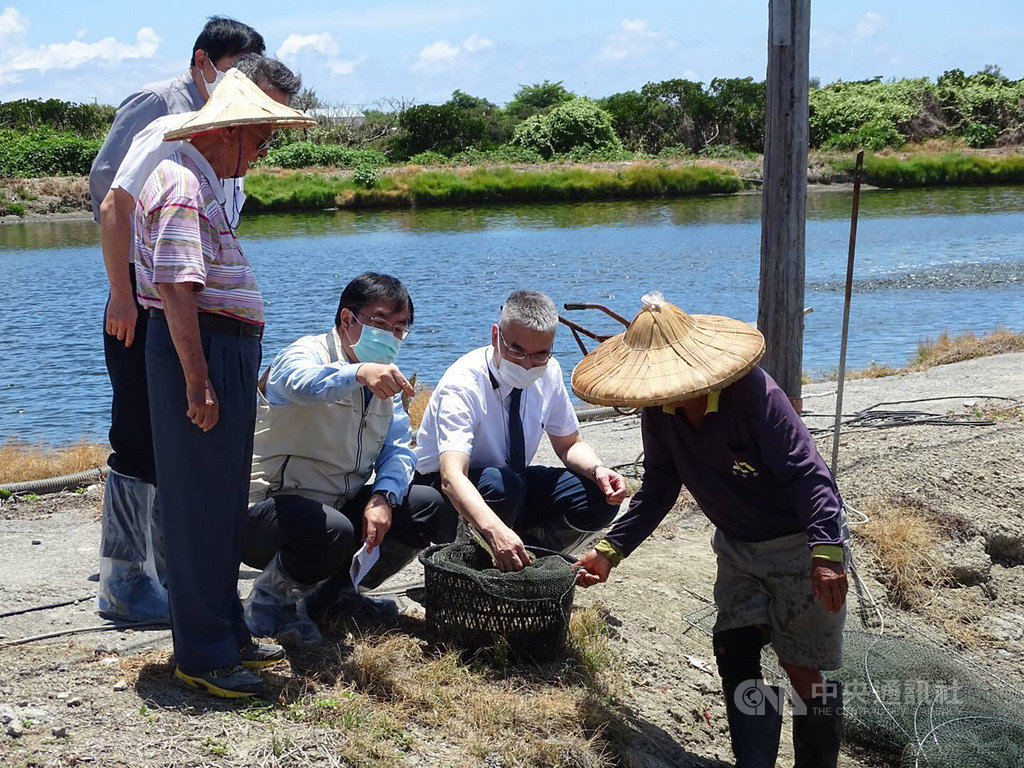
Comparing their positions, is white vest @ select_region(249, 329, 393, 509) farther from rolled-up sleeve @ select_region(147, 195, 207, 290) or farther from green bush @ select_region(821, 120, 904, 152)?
green bush @ select_region(821, 120, 904, 152)

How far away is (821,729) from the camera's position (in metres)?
3.34

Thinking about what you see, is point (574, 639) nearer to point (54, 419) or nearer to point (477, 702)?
point (477, 702)

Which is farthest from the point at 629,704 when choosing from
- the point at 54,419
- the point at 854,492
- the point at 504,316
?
Answer: the point at 54,419

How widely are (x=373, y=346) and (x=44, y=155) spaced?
4081 centimetres

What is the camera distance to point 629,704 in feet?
12.7

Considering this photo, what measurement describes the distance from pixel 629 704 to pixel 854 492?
8.84ft

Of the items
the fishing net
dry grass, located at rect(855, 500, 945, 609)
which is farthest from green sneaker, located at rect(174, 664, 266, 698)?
dry grass, located at rect(855, 500, 945, 609)

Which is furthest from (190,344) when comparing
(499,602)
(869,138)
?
(869,138)

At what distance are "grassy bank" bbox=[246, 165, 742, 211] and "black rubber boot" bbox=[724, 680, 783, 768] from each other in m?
37.5

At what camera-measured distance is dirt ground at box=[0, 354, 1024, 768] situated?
3.07 meters

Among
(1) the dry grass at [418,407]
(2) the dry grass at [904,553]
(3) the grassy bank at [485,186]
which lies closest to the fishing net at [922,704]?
(2) the dry grass at [904,553]

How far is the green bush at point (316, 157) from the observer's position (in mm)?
45156

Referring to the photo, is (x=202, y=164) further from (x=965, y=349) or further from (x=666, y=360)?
(x=965, y=349)

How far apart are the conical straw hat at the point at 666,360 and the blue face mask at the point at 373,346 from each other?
0.71 m
